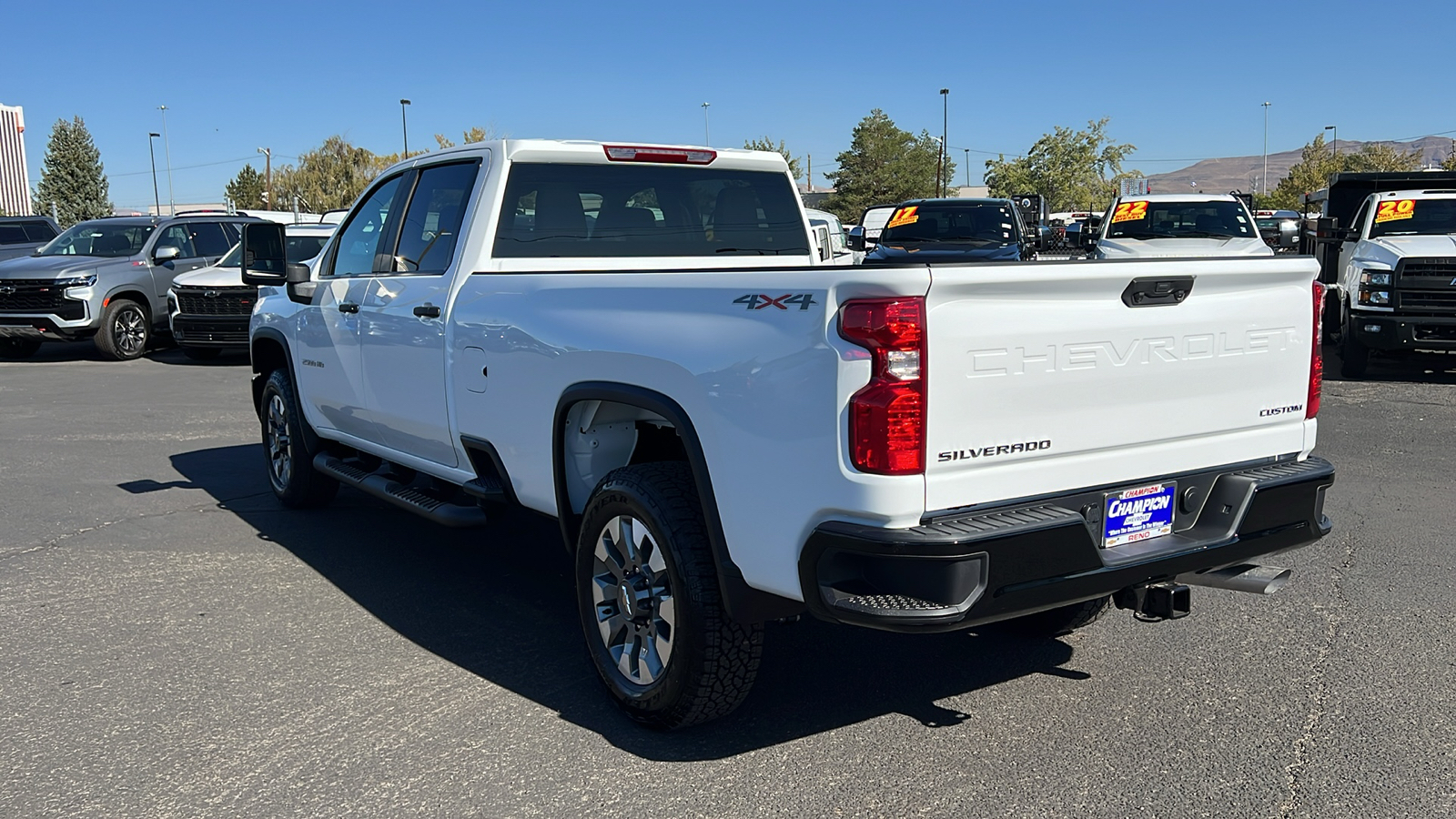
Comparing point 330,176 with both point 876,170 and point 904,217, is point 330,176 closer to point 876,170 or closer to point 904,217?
point 876,170

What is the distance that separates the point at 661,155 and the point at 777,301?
2.54 meters

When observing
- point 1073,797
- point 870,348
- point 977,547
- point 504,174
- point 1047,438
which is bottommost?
point 1073,797

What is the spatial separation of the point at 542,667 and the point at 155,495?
14.8ft

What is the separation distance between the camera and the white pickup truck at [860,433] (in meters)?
3.17

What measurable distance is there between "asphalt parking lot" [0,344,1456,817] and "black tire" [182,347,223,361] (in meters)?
10.1

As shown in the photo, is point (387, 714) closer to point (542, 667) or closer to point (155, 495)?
point (542, 667)

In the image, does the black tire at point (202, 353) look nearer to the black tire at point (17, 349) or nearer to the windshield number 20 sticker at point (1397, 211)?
the black tire at point (17, 349)

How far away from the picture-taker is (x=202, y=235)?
18.0 metres

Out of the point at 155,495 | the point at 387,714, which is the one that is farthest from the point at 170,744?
the point at 155,495

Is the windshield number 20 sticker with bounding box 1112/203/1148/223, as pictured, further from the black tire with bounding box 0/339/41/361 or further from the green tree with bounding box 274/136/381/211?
the green tree with bounding box 274/136/381/211

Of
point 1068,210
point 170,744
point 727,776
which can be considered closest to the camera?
point 727,776

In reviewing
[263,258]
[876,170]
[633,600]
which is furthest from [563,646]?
[876,170]

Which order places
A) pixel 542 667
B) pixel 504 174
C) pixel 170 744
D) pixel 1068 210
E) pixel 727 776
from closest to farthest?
pixel 727 776
pixel 170 744
pixel 542 667
pixel 504 174
pixel 1068 210

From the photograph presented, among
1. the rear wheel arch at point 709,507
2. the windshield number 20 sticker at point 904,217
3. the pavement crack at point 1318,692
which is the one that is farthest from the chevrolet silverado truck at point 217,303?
the pavement crack at point 1318,692
